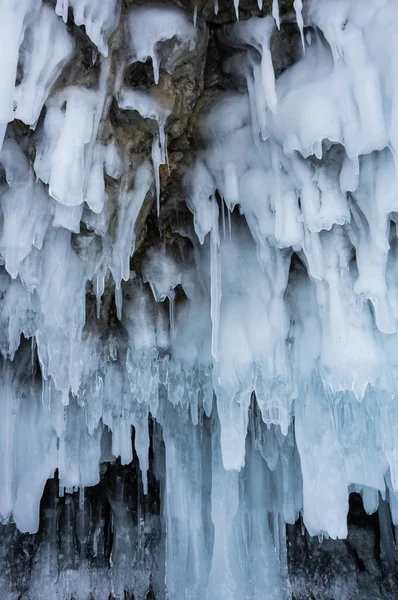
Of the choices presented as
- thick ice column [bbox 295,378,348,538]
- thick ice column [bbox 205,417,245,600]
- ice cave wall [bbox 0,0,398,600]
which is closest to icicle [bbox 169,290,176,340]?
ice cave wall [bbox 0,0,398,600]

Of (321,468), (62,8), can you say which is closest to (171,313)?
(321,468)

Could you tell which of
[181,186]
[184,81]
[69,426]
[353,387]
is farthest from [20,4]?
[69,426]

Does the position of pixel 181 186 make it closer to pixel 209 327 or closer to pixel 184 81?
pixel 184 81

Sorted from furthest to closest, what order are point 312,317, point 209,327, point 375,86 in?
1. point 209,327
2. point 312,317
3. point 375,86

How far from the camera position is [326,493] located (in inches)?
189

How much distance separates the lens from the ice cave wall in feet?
9.68

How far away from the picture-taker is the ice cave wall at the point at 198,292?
2.95 meters

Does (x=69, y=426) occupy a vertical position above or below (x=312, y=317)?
below

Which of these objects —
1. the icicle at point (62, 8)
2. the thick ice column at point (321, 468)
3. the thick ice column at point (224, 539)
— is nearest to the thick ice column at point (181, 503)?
the thick ice column at point (224, 539)

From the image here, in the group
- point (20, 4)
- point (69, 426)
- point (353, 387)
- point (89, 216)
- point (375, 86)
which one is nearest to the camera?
point (20, 4)

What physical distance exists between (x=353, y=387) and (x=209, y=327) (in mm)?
1233

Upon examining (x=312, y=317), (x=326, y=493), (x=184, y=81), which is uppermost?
(x=184, y=81)

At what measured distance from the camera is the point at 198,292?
4582mm

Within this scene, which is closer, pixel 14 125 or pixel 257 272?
pixel 14 125
